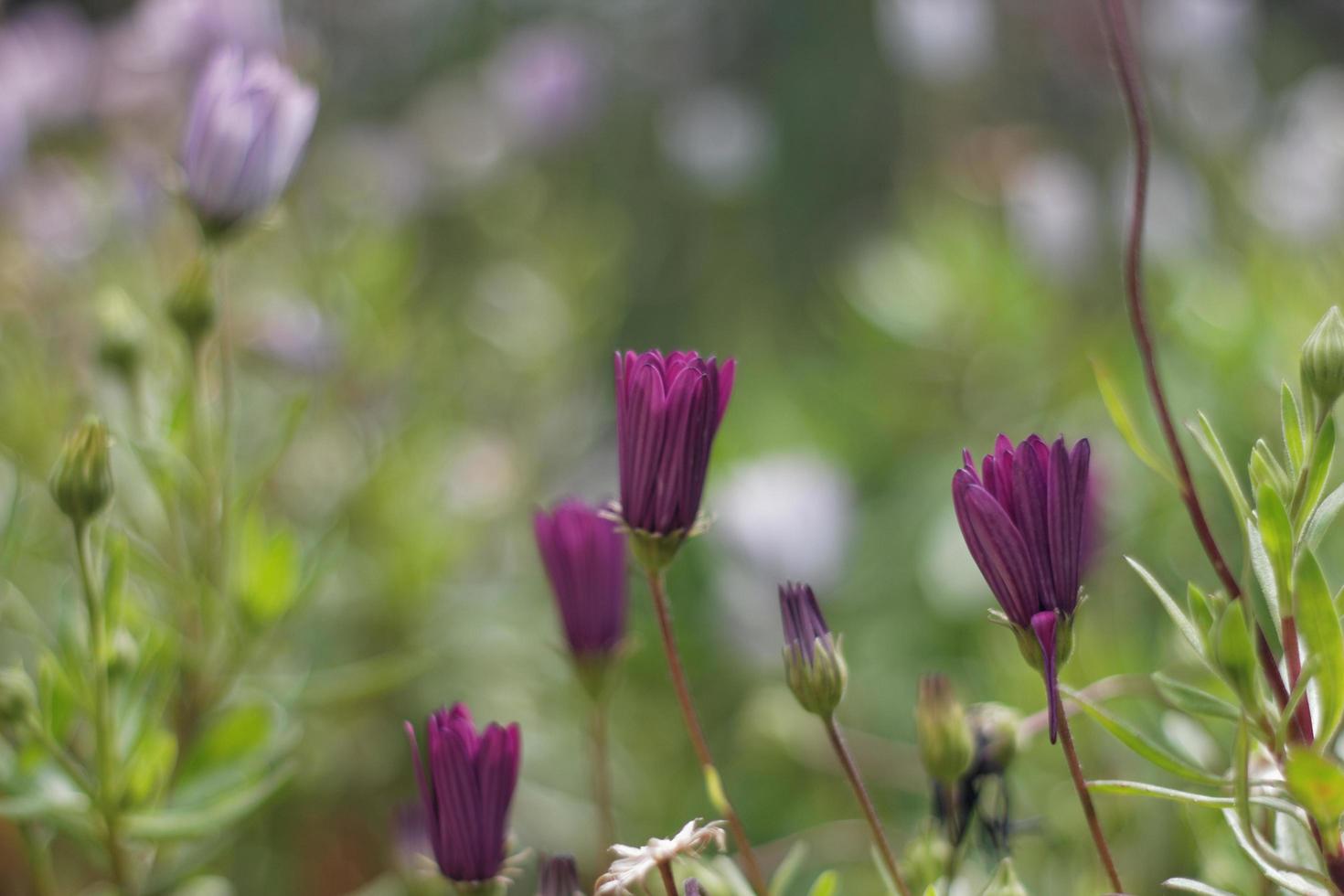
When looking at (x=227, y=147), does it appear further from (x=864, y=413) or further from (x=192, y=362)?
(x=864, y=413)

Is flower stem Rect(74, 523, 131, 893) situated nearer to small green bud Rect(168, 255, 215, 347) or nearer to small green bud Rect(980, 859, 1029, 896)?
small green bud Rect(168, 255, 215, 347)

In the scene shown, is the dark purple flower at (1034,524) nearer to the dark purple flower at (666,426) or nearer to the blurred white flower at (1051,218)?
the dark purple flower at (666,426)

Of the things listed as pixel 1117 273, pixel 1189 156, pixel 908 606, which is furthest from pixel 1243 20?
pixel 908 606

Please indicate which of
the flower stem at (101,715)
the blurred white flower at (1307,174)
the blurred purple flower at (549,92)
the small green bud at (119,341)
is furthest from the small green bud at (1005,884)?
the blurred purple flower at (549,92)

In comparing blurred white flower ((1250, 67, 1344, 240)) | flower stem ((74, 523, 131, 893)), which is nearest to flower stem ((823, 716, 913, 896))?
flower stem ((74, 523, 131, 893))

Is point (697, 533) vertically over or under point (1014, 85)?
under
